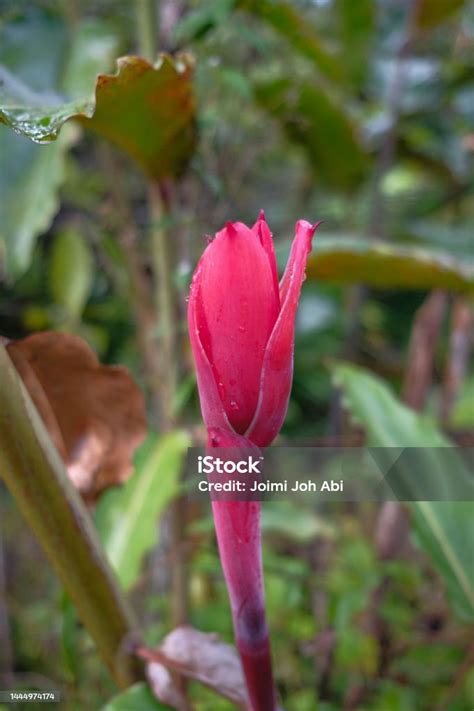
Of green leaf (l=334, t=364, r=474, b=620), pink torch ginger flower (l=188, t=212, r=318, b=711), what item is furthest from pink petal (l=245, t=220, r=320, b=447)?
green leaf (l=334, t=364, r=474, b=620)

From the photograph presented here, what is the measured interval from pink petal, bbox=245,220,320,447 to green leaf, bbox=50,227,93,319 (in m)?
0.95

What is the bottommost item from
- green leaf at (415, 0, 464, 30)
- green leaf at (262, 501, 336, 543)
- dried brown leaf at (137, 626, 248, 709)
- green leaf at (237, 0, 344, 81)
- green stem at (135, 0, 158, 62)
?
green leaf at (262, 501, 336, 543)

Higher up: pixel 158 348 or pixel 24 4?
pixel 24 4

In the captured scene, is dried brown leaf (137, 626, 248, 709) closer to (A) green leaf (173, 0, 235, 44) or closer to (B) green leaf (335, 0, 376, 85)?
(A) green leaf (173, 0, 235, 44)

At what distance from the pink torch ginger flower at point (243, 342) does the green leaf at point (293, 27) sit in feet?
1.55

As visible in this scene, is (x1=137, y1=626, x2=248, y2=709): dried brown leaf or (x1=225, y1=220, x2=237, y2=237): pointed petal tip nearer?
(x1=225, y1=220, x2=237, y2=237): pointed petal tip

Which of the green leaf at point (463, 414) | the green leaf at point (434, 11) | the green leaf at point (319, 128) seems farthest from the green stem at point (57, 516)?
the green leaf at point (434, 11)

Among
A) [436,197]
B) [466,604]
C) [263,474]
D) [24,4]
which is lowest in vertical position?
[466,604]

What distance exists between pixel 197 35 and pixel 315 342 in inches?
35.6

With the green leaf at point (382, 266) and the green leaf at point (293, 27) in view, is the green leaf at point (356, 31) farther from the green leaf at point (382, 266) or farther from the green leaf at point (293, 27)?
the green leaf at point (382, 266)

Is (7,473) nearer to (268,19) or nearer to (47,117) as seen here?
(47,117)

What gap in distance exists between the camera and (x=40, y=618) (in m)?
1.04

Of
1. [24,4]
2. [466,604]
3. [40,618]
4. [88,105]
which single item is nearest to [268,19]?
[24,4]

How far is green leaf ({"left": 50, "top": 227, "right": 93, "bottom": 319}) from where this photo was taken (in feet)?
3.73
